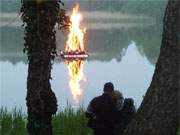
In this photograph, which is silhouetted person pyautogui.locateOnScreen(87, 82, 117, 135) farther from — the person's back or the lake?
the lake

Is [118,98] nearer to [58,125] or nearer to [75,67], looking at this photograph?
[58,125]

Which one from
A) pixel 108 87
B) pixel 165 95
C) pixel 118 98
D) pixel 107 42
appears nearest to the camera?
pixel 165 95

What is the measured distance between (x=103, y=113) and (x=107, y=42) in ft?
149

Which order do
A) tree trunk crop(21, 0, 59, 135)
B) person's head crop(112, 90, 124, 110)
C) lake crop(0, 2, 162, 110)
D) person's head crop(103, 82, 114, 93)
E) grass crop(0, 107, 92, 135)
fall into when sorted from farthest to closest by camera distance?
lake crop(0, 2, 162, 110) → grass crop(0, 107, 92, 135) → person's head crop(112, 90, 124, 110) → person's head crop(103, 82, 114, 93) → tree trunk crop(21, 0, 59, 135)

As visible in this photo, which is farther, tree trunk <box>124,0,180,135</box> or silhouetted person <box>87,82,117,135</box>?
silhouetted person <box>87,82,117,135</box>

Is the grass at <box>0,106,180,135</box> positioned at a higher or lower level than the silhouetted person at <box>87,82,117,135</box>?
lower

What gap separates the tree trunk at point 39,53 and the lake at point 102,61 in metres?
0.64

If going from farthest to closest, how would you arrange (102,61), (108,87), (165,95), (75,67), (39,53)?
(102,61) → (75,67) → (108,87) → (39,53) → (165,95)

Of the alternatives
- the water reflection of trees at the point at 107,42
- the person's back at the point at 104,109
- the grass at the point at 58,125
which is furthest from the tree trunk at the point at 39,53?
the water reflection of trees at the point at 107,42

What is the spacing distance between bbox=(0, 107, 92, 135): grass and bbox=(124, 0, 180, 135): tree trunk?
3.02m

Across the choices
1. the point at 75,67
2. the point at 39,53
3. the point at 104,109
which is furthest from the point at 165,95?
the point at 75,67

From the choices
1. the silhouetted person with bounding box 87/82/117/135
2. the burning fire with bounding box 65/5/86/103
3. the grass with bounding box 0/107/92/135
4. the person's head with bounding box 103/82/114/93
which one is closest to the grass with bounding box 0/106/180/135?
the grass with bounding box 0/107/92/135

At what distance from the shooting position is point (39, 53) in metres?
10.3

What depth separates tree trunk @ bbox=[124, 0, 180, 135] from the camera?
1016cm
